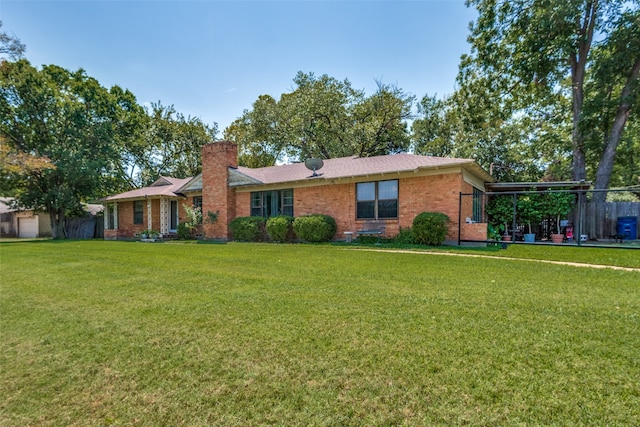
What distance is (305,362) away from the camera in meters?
2.76

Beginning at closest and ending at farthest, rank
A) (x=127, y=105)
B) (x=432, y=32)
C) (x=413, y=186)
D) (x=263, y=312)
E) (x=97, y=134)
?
(x=263, y=312), (x=413, y=186), (x=432, y=32), (x=97, y=134), (x=127, y=105)

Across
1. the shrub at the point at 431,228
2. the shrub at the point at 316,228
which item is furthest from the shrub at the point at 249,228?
the shrub at the point at 431,228

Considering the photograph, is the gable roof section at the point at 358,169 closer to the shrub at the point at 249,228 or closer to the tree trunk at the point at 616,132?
the shrub at the point at 249,228

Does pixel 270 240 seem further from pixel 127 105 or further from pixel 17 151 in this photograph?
pixel 127 105

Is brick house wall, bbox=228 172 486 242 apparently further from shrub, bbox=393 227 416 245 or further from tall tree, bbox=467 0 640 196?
tall tree, bbox=467 0 640 196

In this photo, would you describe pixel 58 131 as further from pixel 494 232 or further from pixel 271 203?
pixel 494 232

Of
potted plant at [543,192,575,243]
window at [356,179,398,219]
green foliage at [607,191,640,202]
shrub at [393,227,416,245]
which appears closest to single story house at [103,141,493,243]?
window at [356,179,398,219]

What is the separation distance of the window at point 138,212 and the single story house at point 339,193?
0.07 metres

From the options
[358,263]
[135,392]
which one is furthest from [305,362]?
[358,263]

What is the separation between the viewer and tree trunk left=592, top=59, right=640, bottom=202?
14.3 metres

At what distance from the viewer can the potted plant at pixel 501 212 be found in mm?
13648

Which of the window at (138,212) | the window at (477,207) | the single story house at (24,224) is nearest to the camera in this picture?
the window at (477,207)

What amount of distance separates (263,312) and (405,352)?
6.33ft

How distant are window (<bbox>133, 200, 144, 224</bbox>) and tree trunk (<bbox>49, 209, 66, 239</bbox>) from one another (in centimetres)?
620
